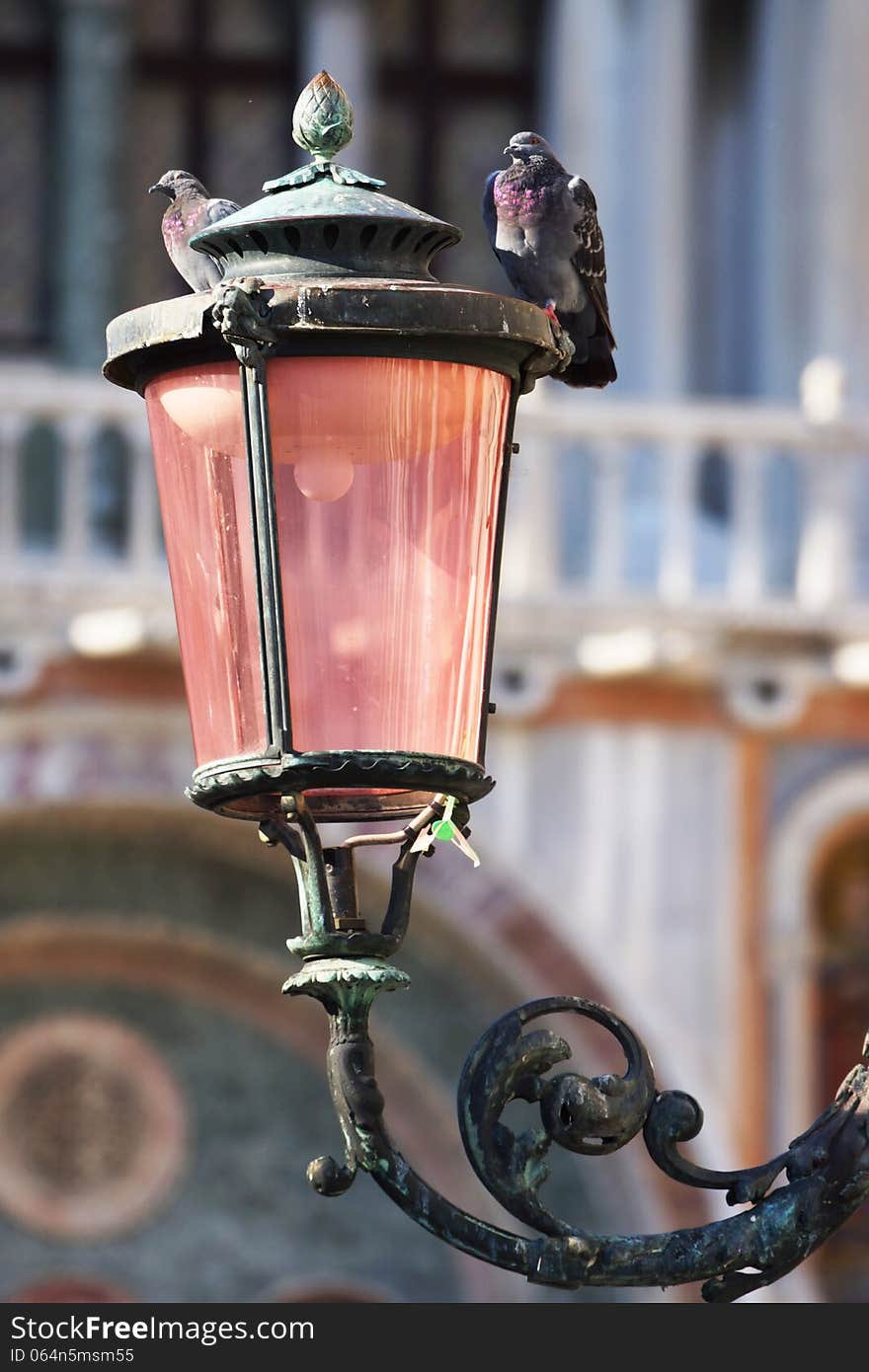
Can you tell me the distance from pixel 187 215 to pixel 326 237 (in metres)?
1.85

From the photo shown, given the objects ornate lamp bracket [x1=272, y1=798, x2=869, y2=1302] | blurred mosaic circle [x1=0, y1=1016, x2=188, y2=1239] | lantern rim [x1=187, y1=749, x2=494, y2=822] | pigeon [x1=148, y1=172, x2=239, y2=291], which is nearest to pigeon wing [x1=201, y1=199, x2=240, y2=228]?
pigeon [x1=148, y1=172, x2=239, y2=291]

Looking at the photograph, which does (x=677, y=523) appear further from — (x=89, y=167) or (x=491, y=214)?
(x=491, y=214)

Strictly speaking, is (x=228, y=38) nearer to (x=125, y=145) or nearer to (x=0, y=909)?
(x=125, y=145)

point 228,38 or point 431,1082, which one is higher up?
point 228,38

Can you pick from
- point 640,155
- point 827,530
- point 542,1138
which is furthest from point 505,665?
point 542,1138

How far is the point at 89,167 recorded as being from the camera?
12.2 m

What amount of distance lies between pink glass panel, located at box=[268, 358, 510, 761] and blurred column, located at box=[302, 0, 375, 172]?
8645mm

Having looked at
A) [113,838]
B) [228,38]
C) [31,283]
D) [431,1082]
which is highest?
[228,38]

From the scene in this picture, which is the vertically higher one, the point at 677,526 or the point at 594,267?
the point at 677,526

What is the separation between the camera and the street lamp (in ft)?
11.9

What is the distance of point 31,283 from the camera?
12.4m

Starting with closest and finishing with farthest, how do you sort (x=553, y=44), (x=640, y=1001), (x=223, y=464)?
1. (x=223, y=464)
2. (x=640, y=1001)
3. (x=553, y=44)

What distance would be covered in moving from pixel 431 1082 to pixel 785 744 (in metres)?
1.50

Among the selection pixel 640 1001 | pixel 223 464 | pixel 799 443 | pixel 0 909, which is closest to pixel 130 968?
pixel 0 909
